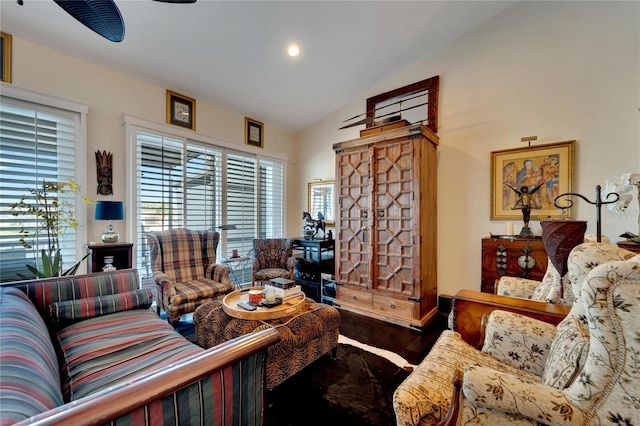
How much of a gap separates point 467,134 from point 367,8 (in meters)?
1.90

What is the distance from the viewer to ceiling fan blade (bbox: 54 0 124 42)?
1.35 metres

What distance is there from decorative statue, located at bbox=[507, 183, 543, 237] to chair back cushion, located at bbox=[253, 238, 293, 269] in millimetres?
3080

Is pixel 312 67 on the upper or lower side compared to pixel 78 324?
upper

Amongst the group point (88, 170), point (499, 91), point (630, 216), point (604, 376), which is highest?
point (499, 91)

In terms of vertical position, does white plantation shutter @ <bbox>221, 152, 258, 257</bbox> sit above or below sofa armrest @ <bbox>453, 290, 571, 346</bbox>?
above

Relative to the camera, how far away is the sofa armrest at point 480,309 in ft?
5.41

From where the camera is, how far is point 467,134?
336 cm

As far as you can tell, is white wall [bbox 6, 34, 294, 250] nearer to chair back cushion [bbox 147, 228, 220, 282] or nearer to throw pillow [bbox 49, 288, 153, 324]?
chair back cushion [bbox 147, 228, 220, 282]

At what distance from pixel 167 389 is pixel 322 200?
163 inches

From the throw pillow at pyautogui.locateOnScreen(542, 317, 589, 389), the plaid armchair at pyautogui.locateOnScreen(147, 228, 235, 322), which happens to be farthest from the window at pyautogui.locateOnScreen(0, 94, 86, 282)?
the throw pillow at pyautogui.locateOnScreen(542, 317, 589, 389)

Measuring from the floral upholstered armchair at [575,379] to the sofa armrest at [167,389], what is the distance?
0.66 metres

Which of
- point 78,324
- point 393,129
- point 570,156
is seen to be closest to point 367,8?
point 393,129

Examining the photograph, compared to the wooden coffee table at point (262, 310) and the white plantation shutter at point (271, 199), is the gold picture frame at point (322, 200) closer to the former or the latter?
the white plantation shutter at point (271, 199)

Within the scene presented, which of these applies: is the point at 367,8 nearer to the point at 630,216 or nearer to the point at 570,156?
the point at 570,156
